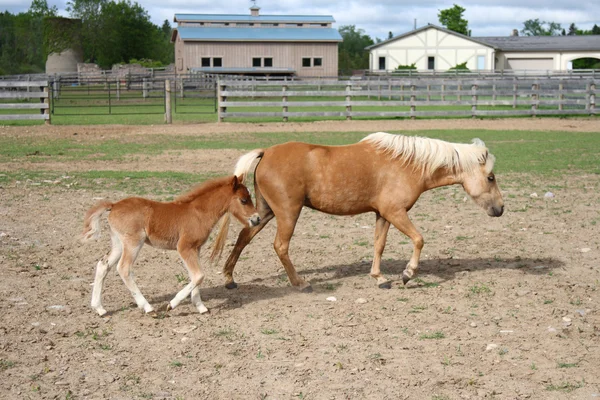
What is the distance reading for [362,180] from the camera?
6797mm

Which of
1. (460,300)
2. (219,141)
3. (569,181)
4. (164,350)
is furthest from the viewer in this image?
(219,141)

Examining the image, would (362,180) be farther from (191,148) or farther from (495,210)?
(191,148)

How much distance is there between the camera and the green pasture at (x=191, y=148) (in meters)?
12.2

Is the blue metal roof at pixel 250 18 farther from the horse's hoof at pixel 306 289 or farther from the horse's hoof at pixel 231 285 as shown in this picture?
the horse's hoof at pixel 306 289

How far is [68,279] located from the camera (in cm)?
688

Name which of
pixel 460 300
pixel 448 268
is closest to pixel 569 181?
pixel 448 268

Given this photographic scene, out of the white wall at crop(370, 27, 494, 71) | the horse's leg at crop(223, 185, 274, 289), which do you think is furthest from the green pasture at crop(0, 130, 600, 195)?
the white wall at crop(370, 27, 494, 71)

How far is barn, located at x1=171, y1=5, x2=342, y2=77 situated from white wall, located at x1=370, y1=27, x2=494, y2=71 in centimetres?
598

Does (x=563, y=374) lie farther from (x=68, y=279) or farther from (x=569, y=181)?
(x=569, y=181)

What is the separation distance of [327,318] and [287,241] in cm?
105

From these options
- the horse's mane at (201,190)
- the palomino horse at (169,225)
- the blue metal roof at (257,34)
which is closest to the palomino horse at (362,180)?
the horse's mane at (201,190)

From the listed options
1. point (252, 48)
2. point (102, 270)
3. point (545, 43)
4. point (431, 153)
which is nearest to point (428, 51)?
point (545, 43)

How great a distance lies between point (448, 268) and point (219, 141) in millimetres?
12200

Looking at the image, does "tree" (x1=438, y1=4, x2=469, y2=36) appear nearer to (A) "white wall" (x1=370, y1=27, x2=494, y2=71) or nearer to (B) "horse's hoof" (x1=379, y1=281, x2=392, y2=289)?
(A) "white wall" (x1=370, y1=27, x2=494, y2=71)
